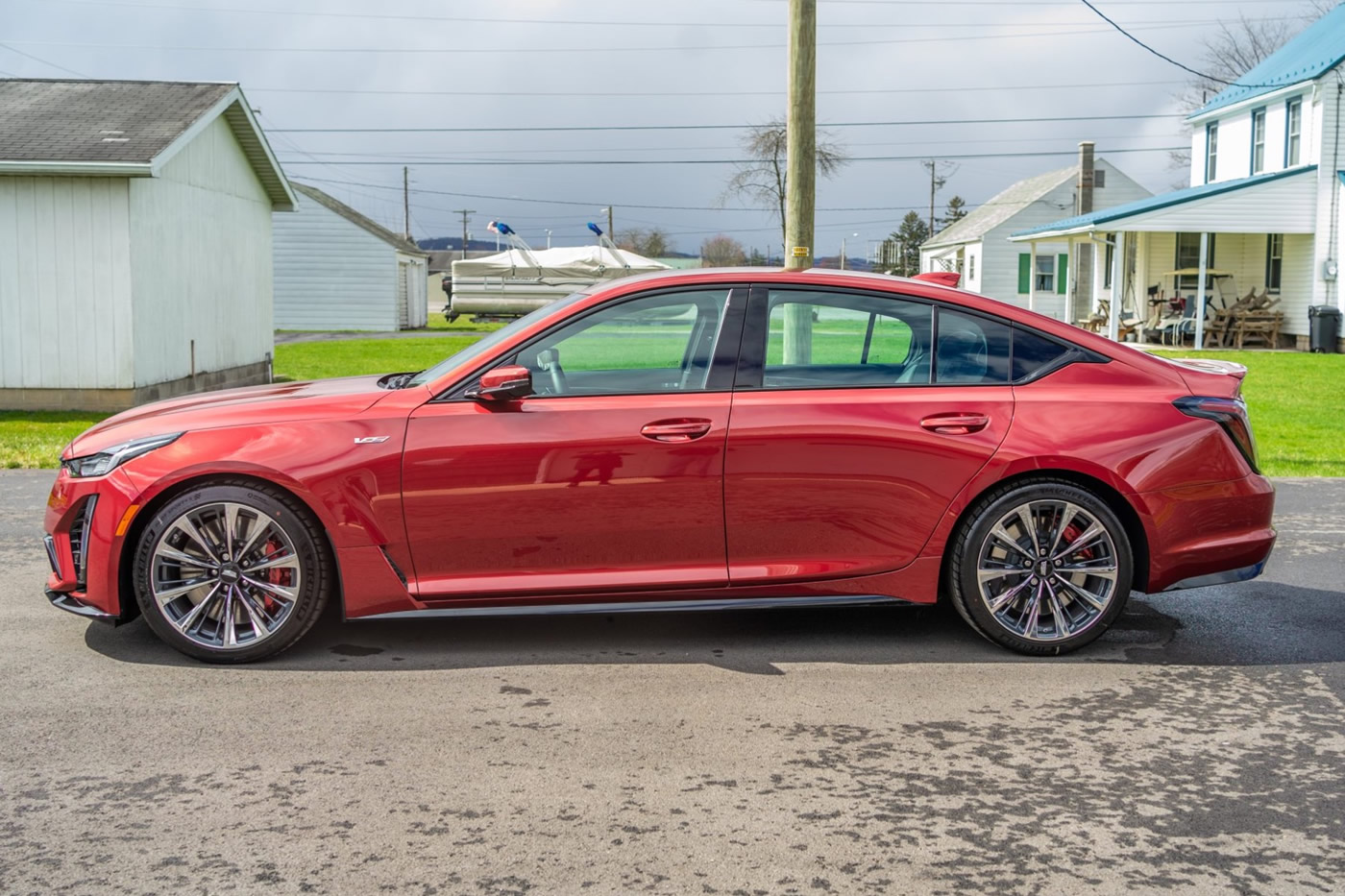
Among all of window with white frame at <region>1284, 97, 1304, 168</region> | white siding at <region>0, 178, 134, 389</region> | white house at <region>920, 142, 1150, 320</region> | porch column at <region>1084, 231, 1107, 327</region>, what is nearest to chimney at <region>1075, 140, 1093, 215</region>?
white house at <region>920, 142, 1150, 320</region>

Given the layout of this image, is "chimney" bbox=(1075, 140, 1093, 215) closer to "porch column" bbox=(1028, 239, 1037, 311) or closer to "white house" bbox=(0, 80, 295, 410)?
"porch column" bbox=(1028, 239, 1037, 311)

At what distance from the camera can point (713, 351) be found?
5434 mm

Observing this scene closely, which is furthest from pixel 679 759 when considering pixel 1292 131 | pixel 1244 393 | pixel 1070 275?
pixel 1070 275

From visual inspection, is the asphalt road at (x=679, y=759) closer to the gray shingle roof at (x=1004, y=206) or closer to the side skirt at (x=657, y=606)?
the side skirt at (x=657, y=606)

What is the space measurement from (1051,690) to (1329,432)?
1053 centimetres

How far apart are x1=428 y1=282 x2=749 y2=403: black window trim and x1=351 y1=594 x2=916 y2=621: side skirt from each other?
0.84m

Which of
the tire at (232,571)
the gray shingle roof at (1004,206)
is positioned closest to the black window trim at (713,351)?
the tire at (232,571)

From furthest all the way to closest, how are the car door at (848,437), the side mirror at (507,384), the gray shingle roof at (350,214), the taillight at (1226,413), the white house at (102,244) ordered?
the gray shingle roof at (350,214), the white house at (102,244), the taillight at (1226,413), the car door at (848,437), the side mirror at (507,384)

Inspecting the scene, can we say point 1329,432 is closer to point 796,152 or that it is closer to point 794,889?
point 796,152

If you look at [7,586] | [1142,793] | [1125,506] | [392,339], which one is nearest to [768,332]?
[1125,506]

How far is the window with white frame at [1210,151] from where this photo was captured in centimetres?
3862

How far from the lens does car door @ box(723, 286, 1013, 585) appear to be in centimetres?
530

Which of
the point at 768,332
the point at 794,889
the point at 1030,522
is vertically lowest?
the point at 794,889

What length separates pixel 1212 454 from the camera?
18.0 feet
